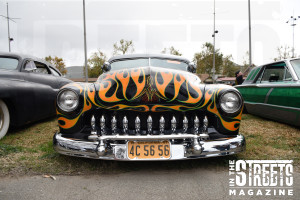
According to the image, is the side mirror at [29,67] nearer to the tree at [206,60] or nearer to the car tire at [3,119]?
the car tire at [3,119]

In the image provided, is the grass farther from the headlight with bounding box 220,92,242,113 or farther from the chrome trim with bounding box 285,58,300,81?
the chrome trim with bounding box 285,58,300,81

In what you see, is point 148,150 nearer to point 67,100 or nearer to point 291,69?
point 67,100

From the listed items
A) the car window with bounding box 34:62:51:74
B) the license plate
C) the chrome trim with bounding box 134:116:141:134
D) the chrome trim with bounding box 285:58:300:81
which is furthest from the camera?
the car window with bounding box 34:62:51:74

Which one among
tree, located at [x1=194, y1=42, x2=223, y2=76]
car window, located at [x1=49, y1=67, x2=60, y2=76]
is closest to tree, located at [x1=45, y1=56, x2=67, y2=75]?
tree, located at [x1=194, y1=42, x2=223, y2=76]

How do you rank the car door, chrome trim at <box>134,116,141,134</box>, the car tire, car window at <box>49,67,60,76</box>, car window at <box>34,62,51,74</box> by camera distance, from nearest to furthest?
chrome trim at <box>134,116,141,134</box>, the car tire, the car door, car window at <box>34,62,51,74</box>, car window at <box>49,67,60,76</box>

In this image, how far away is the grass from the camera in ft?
6.91

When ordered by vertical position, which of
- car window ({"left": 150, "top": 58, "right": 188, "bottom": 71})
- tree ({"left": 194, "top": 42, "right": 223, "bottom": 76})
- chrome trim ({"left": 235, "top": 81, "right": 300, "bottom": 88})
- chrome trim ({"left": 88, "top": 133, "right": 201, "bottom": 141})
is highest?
tree ({"left": 194, "top": 42, "right": 223, "bottom": 76})

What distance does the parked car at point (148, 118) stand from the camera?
193cm

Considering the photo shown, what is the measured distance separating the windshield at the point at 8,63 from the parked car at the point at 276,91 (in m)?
4.49

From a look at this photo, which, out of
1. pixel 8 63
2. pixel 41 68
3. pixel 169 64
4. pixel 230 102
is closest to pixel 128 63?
pixel 169 64

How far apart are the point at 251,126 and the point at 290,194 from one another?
2362mm

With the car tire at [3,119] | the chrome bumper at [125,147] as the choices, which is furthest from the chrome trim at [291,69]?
the car tire at [3,119]

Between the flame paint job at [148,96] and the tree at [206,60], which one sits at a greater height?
the tree at [206,60]

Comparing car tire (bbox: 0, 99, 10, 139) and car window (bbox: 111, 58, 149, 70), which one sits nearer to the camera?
car tire (bbox: 0, 99, 10, 139)
